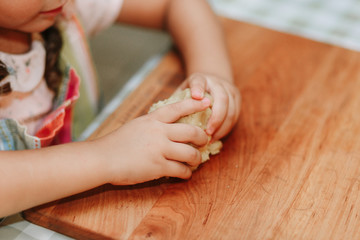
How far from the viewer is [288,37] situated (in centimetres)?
85

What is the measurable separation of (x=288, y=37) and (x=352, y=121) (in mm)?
275

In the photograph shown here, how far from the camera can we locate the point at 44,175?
1.60ft

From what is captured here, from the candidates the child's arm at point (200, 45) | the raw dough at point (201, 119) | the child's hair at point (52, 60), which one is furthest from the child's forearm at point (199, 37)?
the child's hair at point (52, 60)

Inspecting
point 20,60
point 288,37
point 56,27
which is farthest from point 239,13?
point 20,60

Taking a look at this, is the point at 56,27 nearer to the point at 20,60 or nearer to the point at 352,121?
the point at 20,60

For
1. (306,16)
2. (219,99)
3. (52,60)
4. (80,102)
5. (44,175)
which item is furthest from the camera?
(306,16)

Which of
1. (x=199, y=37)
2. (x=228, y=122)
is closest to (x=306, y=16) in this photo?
(x=199, y=37)

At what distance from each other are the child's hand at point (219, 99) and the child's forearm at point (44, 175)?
6.9 inches

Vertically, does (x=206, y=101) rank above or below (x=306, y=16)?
above

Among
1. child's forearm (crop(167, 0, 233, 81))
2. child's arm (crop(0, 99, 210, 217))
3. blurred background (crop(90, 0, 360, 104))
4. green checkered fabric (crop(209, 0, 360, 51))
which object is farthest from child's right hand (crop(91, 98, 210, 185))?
green checkered fabric (crop(209, 0, 360, 51))

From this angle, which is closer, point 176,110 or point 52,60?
point 176,110

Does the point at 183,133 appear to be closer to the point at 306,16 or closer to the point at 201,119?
the point at 201,119

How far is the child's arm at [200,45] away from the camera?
0.60 metres

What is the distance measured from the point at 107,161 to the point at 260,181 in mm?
211
